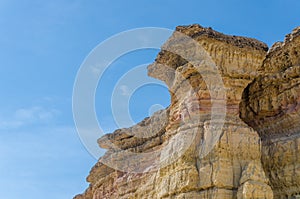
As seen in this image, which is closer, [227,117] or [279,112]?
[227,117]

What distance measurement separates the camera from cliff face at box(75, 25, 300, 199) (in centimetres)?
1442

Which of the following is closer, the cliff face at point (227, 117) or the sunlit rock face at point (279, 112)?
the cliff face at point (227, 117)

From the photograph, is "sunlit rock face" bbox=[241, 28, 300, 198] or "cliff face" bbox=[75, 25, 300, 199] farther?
"sunlit rock face" bbox=[241, 28, 300, 198]

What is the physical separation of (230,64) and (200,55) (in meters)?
0.99

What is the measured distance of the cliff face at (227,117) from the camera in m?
14.4

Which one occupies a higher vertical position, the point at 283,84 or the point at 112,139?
the point at 112,139

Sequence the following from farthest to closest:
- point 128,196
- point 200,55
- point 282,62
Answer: point 128,196 → point 282,62 → point 200,55

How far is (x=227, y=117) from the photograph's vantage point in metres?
15.4

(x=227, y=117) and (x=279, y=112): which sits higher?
(x=279, y=112)

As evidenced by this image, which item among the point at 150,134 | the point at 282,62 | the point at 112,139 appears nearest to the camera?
the point at 282,62

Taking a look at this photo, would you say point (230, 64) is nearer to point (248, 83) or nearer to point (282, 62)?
point (248, 83)

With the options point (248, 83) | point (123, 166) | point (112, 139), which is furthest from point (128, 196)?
point (248, 83)

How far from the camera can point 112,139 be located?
28969 millimetres

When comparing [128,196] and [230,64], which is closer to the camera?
[230,64]
